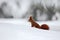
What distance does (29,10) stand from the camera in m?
1.10

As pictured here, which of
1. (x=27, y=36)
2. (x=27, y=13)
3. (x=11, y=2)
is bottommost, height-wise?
(x=27, y=36)

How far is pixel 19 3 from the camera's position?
110 centimetres

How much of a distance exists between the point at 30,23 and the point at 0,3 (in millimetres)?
347

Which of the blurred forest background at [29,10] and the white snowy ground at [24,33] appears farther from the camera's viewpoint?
the blurred forest background at [29,10]

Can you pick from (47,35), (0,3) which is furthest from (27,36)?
(0,3)

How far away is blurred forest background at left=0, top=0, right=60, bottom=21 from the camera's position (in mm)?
1091

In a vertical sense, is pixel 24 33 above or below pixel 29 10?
below

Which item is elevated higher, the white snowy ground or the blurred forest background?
the blurred forest background

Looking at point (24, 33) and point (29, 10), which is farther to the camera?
point (29, 10)

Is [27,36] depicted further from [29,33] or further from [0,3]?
[0,3]

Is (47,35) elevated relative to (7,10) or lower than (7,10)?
lower

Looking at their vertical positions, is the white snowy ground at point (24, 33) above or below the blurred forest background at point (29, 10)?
below

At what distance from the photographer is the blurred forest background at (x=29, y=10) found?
3.58ft

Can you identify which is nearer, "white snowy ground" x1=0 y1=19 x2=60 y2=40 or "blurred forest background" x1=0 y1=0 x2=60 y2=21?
"white snowy ground" x1=0 y1=19 x2=60 y2=40
